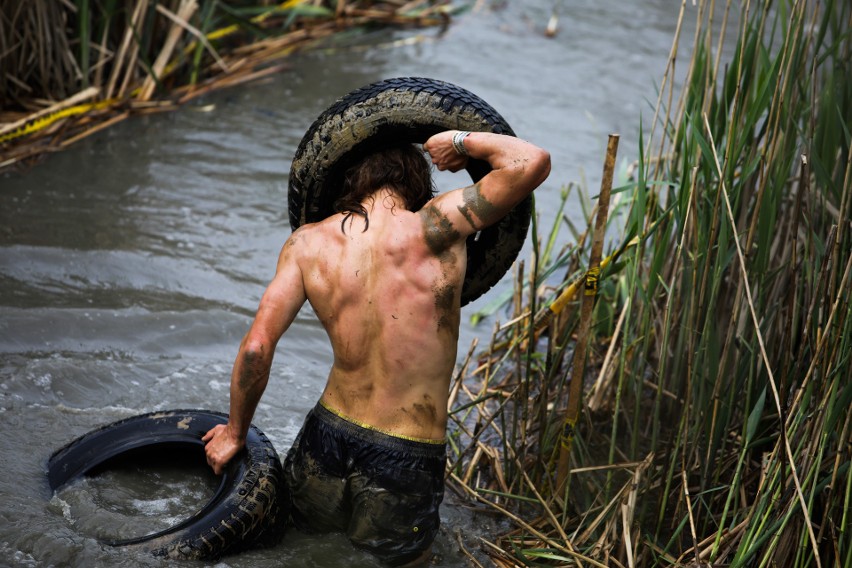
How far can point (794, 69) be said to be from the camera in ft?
11.6

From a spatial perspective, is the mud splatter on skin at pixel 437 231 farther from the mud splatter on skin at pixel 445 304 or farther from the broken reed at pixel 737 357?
Result: the broken reed at pixel 737 357

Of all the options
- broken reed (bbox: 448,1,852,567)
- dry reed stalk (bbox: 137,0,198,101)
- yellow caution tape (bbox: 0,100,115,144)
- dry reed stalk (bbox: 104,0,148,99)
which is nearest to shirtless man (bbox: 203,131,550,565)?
broken reed (bbox: 448,1,852,567)

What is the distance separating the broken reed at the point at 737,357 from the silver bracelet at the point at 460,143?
73 centimetres

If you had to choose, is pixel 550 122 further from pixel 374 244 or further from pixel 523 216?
pixel 374 244

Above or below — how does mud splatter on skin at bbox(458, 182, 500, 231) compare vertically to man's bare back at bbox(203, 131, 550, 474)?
above

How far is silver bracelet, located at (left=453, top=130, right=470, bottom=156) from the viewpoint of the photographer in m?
3.55

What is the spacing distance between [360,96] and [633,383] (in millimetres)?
1751

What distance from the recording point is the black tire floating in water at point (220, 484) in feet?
11.1

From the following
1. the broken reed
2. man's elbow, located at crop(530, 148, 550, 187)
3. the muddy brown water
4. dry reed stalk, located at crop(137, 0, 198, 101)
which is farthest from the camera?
dry reed stalk, located at crop(137, 0, 198, 101)

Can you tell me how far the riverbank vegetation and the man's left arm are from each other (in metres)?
4.05

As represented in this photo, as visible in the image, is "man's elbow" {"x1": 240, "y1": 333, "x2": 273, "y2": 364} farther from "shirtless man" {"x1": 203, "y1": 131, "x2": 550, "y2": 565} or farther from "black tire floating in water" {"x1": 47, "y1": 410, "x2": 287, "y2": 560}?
"black tire floating in water" {"x1": 47, "y1": 410, "x2": 287, "y2": 560}

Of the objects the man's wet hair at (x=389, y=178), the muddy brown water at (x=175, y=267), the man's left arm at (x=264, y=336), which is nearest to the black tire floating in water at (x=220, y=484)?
the muddy brown water at (x=175, y=267)

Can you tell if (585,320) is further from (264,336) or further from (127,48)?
(127,48)

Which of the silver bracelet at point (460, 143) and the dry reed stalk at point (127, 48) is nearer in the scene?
the silver bracelet at point (460, 143)
